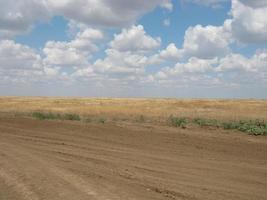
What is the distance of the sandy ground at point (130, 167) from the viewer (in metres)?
9.25

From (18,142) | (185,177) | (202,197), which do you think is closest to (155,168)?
(185,177)

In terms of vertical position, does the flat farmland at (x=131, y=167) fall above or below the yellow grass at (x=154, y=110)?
below

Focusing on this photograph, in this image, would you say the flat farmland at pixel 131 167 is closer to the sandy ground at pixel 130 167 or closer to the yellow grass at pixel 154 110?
the sandy ground at pixel 130 167

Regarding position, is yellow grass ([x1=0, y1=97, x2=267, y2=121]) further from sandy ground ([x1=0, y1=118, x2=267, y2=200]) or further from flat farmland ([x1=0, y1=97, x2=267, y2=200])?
flat farmland ([x1=0, y1=97, x2=267, y2=200])

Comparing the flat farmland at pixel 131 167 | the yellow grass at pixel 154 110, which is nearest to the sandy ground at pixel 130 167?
the flat farmland at pixel 131 167

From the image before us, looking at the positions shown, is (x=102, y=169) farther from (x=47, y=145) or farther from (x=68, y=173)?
(x=47, y=145)

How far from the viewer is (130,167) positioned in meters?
12.1

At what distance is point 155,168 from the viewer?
1202 centimetres

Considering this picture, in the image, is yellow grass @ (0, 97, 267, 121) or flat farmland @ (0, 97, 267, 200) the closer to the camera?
flat farmland @ (0, 97, 267, 200)

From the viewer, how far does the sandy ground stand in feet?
30.3

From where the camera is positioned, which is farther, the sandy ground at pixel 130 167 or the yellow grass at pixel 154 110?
the yellow grass at pixel 154 110

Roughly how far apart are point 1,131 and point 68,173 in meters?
12.8

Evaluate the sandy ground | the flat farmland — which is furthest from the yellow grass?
the flat farmland

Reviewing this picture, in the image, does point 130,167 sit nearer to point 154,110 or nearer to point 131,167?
point 131,167
